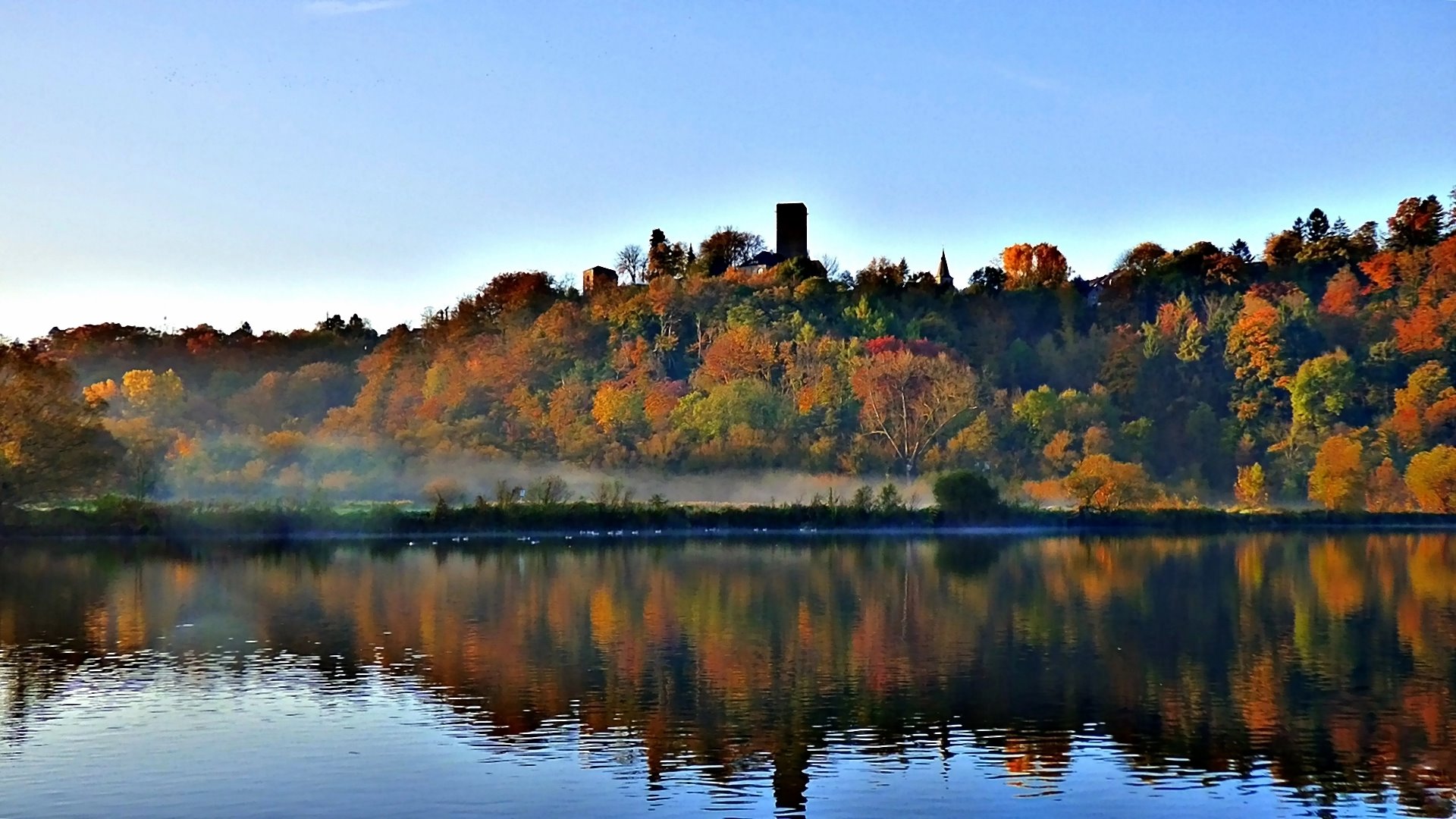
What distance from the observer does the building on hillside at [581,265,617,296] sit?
375 feet

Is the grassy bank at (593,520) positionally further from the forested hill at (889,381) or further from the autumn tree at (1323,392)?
the autumn tree at (1323,392)

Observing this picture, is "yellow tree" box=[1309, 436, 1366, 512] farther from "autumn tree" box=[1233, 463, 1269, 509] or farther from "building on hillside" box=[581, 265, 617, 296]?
"building on hillside" box=[581, 265, 617, 296]

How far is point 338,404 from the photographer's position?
354ft

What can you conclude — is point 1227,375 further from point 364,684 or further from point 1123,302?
point 364,684

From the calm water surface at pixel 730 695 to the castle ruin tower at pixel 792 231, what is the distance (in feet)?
258

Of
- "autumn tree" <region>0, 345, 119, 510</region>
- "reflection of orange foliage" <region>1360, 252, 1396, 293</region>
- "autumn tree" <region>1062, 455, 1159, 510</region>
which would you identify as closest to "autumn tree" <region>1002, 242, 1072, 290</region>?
"reflection of orange foliage" <region>1360, 252, 1396, 293</region>

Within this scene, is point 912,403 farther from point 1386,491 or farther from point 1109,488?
point 1386,491

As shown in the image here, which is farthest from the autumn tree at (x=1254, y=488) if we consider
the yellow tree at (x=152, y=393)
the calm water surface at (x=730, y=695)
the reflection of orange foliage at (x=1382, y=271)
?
the yellow tree at (x=152, y=393)

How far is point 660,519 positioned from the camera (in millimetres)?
68875

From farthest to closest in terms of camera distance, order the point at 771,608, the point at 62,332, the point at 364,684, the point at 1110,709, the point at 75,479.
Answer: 1. the point at 62,332
2. the point at 75,479
3. the point at 771,608
4. the point at 364,684
5. the point at 1110,709

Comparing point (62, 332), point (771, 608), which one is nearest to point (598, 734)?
point (771, 608)

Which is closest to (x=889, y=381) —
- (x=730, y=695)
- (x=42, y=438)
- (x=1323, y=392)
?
(x=1323, y=392)

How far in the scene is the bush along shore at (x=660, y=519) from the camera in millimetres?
64062

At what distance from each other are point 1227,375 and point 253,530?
184 ft
